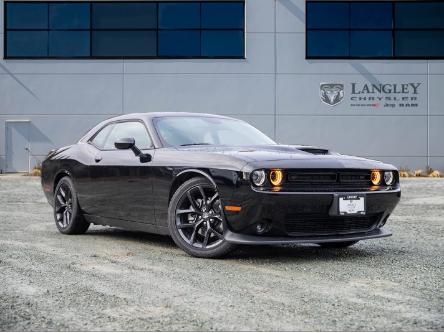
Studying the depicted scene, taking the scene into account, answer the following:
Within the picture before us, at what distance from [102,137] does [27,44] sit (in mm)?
22148

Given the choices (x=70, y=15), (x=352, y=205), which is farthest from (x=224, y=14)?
(x=352, y=205)

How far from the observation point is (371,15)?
2878 cm

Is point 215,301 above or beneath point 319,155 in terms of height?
beneath

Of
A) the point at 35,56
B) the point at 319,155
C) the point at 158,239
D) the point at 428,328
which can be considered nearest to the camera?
the point at 428,328

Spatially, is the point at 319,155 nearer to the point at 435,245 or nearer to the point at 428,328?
the point at 435,245

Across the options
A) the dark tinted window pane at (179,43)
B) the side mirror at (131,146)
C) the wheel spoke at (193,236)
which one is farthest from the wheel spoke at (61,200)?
the dark tinted window pane at (179,43)

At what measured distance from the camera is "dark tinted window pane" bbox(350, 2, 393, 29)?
1122 inches

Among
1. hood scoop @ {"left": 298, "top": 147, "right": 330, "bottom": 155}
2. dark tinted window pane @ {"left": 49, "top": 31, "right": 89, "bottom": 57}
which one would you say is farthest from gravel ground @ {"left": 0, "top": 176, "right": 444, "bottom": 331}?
dark tinted window pane @ {"left": 49, "top": 31, "right": 89, "bottom": 57}

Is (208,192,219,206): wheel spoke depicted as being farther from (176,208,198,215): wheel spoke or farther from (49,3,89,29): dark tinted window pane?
(49,3,89,29): dark tinted window pane

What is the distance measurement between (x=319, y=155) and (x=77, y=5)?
2431cm

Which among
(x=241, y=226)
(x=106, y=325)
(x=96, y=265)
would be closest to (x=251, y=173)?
(x=241, y=226)

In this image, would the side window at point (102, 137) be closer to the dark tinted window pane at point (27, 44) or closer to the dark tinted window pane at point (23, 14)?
the dark tinted window pane at point (27, 44)

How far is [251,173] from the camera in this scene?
5703mm

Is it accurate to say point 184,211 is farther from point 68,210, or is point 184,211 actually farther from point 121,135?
point 68,210
